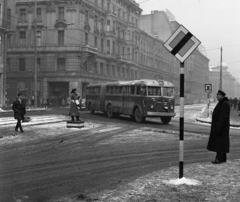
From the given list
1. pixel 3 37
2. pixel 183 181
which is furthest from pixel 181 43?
pixel 3 37

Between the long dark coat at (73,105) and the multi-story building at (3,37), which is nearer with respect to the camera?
the long dark coat at (73,105)

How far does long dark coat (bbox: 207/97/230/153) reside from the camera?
7691 millimetres

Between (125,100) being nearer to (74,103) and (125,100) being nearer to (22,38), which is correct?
(74,103)

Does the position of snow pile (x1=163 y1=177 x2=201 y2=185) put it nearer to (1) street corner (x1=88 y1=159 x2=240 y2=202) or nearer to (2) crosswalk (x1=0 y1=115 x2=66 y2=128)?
Answer: (1) street corner (x1=88 y1=159 x2=240 y2=202)

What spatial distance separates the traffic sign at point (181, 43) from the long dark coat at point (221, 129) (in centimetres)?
230

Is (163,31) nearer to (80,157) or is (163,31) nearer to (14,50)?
(14,50)

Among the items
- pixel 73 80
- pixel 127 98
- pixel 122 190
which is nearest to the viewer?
pixel 122 190

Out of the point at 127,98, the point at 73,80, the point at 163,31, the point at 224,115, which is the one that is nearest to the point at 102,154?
the point at 224,115

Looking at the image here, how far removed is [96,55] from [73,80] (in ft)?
20.3

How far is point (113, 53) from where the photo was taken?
57.7 meters

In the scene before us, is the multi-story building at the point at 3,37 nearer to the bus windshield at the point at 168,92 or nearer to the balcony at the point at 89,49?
the balcony at the point at 89,49

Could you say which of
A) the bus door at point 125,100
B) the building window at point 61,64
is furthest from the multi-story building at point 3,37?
the bus door at point 125,100

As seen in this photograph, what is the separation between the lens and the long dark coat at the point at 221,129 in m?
7.69

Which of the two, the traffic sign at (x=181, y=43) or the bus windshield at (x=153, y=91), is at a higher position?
the traffic sign at (x=181, y=43)
